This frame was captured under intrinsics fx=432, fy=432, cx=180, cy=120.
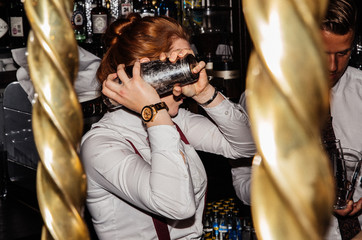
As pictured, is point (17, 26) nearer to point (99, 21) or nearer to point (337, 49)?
point (99, 21)

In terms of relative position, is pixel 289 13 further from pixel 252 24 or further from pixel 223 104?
pixel 223 104

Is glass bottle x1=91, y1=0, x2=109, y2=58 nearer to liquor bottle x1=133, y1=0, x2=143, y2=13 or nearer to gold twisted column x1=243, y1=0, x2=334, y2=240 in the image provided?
liquor bottle x1=133, y1=0, x2=143, y2=13

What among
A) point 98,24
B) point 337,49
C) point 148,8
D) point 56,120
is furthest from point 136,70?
point 148,8

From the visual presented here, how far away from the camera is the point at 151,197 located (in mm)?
1154

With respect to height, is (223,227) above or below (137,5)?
below

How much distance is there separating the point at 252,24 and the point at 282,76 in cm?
2

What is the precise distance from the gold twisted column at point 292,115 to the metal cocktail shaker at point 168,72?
39.5 inches

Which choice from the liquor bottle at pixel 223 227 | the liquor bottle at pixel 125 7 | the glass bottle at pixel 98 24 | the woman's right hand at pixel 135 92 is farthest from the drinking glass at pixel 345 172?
the liquor bottle at pixel 125 7

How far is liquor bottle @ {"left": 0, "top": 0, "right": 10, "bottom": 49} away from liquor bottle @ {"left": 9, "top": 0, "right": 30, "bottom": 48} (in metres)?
0.03

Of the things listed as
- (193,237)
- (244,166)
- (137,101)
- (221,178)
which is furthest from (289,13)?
(221,178)

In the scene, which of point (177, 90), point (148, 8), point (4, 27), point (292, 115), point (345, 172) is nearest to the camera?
point (292, 115)

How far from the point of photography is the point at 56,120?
21 cm

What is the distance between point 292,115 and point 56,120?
12cm

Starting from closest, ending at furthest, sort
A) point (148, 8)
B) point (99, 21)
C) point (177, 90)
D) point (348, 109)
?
point (177, 90) < point (348, 109) < point (99, 21) < point (148, 8)
